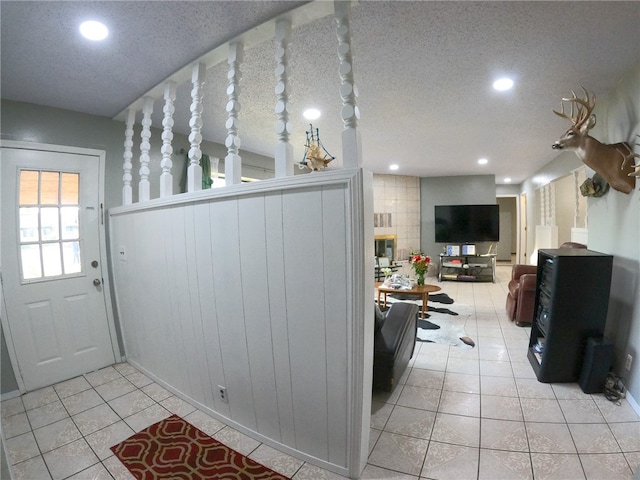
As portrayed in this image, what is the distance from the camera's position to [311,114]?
2893 millimetres

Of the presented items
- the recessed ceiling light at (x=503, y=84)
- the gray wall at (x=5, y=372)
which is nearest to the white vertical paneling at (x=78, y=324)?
the gray wall at (x=5, y=372)

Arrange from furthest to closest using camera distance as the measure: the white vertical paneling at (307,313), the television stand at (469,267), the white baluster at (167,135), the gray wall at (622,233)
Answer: the television stand at (469,267) → the white baluster at (167,135) → the gray wall at (622,233) → the white vertical paneling at (307,313)

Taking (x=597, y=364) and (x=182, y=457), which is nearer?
(x=182, y=457)

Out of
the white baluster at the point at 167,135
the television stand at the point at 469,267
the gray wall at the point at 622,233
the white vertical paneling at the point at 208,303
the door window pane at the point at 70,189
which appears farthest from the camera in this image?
the television stand at the point at 469,267

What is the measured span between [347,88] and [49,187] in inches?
114

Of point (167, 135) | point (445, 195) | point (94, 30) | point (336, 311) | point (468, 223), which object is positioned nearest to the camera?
point (336, 311)

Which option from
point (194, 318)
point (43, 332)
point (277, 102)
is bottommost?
point (43, 332)

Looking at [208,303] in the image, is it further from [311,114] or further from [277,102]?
[311,114]

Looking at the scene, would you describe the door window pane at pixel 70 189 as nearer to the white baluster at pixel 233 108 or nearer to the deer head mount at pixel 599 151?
the white baluster at pixel 233 108

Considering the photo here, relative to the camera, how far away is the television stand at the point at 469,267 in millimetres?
6418

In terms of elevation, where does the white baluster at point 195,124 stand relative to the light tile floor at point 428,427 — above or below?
above

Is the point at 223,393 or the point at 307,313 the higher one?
the point at 307,313

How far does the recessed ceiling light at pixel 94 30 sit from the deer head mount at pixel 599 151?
3016 millimetres

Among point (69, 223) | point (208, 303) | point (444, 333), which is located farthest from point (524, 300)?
point (69, 223)
